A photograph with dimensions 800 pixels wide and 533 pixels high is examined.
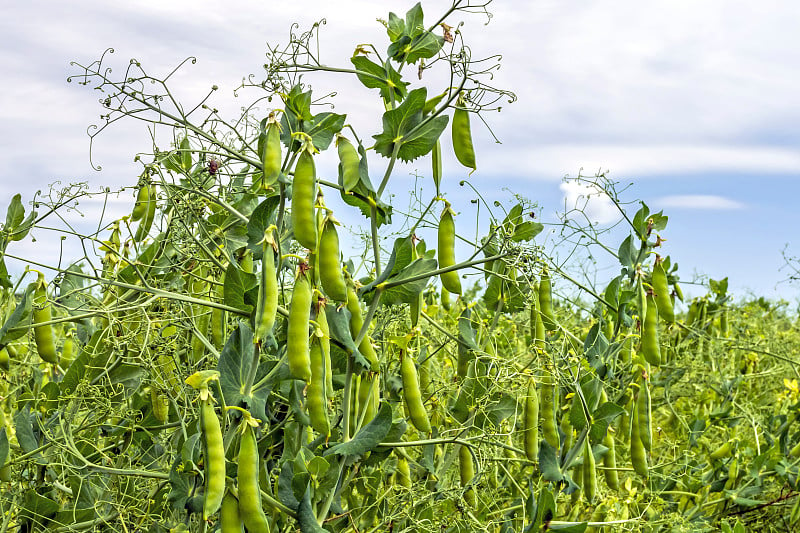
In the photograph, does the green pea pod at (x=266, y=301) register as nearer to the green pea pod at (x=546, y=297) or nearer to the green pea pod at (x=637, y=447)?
the green pea pod at (x=546, y=297)

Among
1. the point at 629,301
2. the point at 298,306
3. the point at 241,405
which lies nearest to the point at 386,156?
the point at 298,306

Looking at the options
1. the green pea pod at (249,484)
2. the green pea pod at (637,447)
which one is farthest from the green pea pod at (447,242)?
the green pea pod at (637,447)

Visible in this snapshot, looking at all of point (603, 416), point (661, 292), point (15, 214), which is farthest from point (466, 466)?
point (15, 214)

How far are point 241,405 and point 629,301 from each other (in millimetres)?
1423

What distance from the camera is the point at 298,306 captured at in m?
1.59

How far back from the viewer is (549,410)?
7.93ft

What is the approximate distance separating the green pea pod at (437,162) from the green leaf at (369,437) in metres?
0.68

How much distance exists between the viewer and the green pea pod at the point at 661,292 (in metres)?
2.44

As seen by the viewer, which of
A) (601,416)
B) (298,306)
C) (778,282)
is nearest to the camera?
(298,306)

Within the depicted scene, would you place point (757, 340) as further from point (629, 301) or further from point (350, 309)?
point (350, 309)

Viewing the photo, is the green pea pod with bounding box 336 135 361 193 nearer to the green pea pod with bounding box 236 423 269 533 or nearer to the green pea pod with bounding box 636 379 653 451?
the green pea pod with bounding box 236 423 269 533

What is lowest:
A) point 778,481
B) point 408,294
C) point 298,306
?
point 778,481

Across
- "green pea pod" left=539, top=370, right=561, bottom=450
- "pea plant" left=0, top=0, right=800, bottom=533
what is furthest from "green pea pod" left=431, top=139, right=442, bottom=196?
"green pea pod" left=539, top=370, right=561, bottom=450

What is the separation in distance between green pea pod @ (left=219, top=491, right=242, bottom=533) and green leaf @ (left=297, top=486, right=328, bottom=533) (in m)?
0.21
